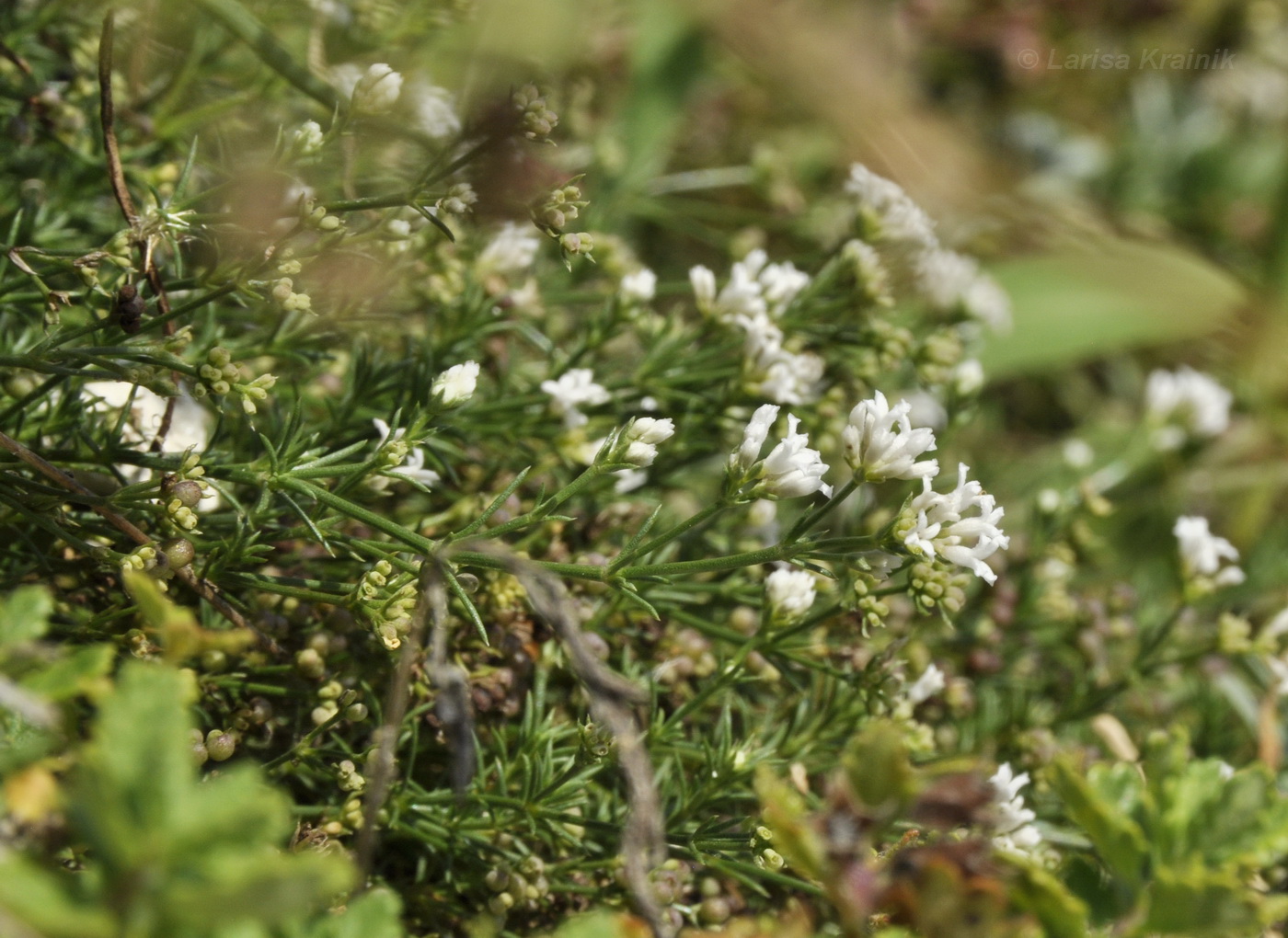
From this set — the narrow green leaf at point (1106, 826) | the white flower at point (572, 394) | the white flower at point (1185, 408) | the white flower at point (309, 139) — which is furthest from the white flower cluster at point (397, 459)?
the white flower at point (1185, 408)

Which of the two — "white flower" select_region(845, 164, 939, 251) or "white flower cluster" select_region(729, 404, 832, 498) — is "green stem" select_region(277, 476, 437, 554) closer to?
"white flower cluster" select_region(729, 404, 832, 498)

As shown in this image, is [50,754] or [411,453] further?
[411,453]

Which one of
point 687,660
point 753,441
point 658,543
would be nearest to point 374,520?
point 658,543

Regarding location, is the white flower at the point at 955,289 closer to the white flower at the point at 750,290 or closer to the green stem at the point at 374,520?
the white flower at the point at 750,290

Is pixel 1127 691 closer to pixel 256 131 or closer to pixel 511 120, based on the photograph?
pixel 511 120

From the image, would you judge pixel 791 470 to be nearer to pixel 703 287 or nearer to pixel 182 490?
pixel 703 287

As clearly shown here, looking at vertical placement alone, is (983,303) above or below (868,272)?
below

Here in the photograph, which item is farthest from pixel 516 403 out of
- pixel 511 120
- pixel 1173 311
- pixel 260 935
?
pixel 1173 311
